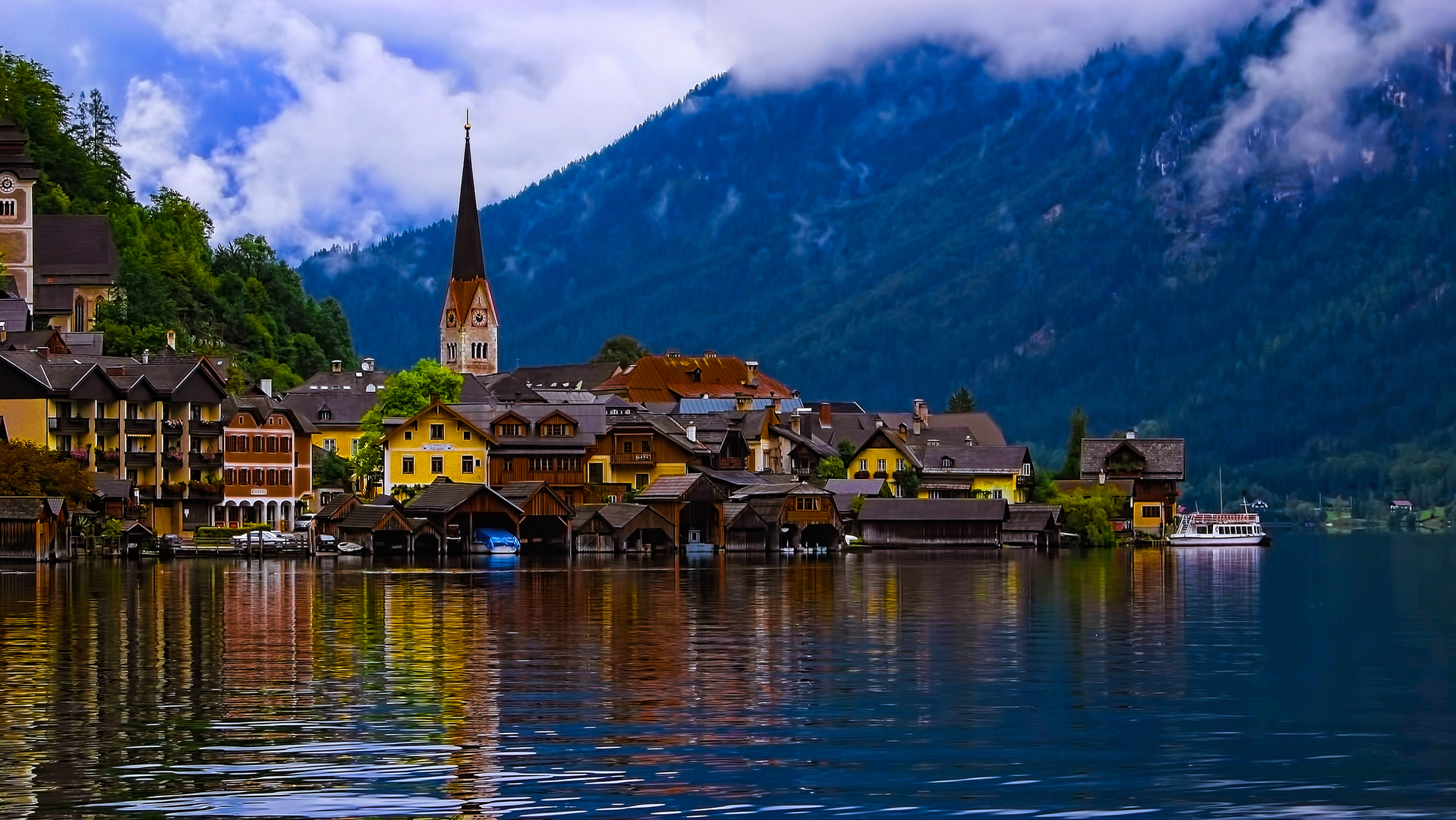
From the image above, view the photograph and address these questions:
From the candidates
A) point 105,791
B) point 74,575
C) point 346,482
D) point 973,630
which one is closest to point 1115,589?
point 973,630

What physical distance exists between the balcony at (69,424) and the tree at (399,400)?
21.9 meters

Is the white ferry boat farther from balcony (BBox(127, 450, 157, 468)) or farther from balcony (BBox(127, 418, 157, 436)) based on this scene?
balcony (BBox(127, 418, 157, 436))

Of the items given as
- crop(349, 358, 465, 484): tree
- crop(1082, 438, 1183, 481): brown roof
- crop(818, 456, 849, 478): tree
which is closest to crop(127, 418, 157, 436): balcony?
crop(349, 358, 465, 484): tree

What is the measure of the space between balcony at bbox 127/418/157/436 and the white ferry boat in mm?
70029

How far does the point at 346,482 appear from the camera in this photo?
479 ft

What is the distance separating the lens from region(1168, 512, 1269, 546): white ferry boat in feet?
533

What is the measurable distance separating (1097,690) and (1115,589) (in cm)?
4003

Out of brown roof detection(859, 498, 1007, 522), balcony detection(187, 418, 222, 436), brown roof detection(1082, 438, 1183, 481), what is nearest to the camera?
balcony detection(187, 418, 222, 436)

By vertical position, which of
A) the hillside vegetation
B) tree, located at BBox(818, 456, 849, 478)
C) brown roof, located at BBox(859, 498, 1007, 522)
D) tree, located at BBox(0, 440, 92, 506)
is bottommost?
brown roof, located at BBox(859, 498, 1007, 522)

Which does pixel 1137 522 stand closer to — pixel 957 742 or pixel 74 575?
pixel 74 575

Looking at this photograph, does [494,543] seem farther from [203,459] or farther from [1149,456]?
[1149,456]

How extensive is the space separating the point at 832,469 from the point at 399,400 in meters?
29.8

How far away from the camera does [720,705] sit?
42.0m

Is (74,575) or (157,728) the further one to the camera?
(74,575)
